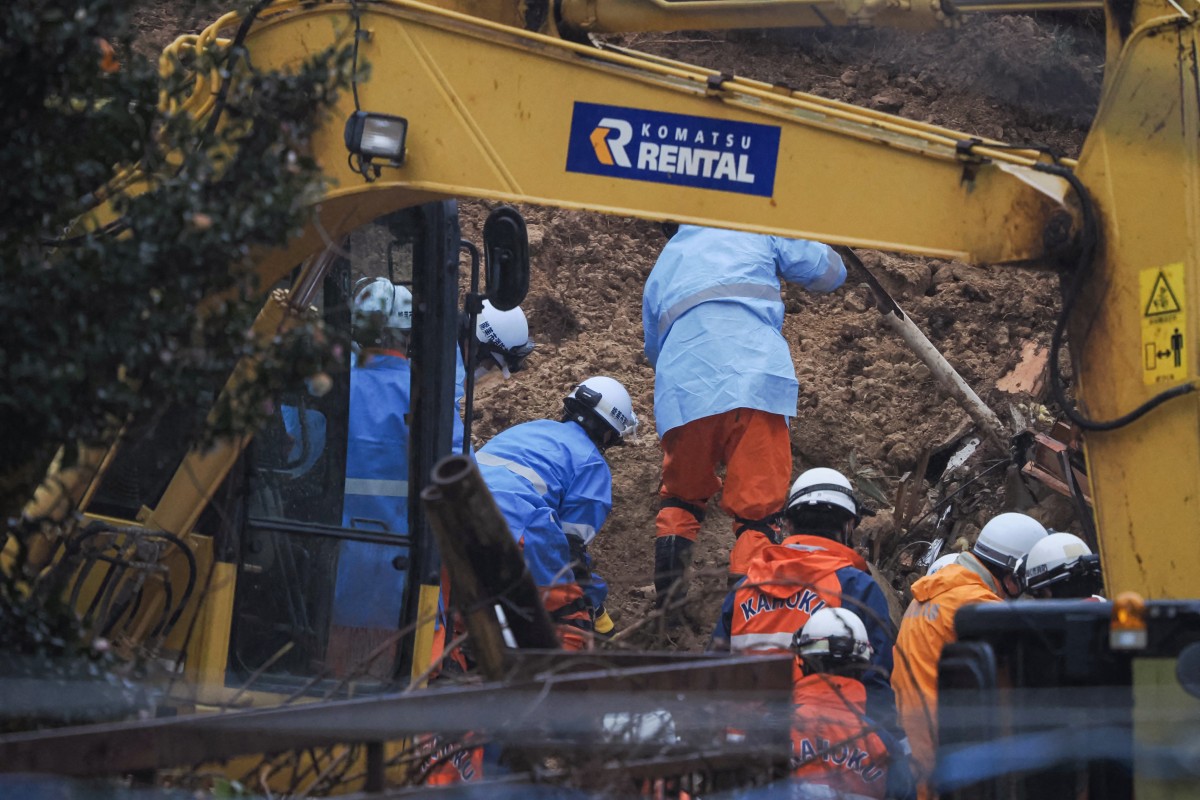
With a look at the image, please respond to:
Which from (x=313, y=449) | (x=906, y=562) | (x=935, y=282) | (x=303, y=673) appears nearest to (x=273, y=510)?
(x=313, y=449)

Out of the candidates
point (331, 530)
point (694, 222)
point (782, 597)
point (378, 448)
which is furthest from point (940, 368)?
point (694, 222)

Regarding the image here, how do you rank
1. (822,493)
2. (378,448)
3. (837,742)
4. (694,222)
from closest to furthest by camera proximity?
(837,742) < (694,222) < (378,448) < (822,493)

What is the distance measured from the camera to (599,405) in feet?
23.9

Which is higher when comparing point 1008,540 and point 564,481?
point 564,481

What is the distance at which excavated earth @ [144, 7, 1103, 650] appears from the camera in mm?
8602

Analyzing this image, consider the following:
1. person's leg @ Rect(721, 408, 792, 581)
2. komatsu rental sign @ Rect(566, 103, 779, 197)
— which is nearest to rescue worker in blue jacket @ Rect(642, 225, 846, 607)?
person's leg @ Rect(721, 408, 792, 581)

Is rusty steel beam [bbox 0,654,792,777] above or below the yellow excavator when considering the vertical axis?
below

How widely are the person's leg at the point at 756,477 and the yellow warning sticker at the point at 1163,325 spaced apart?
11.5 feet

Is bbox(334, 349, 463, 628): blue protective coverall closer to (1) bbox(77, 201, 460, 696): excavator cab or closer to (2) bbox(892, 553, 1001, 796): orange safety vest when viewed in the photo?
(1) bbox(77, 201, 460, 696): excavator cab

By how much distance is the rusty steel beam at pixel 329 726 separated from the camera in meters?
2.60

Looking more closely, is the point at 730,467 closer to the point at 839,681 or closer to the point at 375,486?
the point at 839,681

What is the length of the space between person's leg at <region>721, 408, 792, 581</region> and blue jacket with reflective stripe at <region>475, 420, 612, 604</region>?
2.01ft

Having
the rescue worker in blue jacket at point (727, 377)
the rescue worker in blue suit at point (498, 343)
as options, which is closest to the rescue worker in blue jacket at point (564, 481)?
the rescue worker in blue jacket at point (727, 377)

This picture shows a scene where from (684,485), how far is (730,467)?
31 cm
